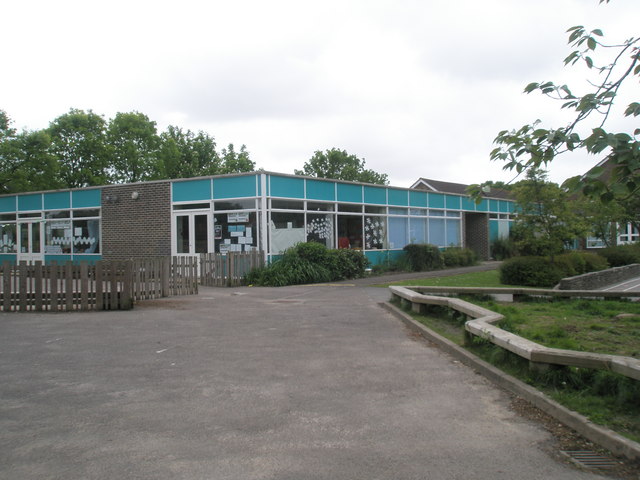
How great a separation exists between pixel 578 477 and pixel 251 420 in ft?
8.36

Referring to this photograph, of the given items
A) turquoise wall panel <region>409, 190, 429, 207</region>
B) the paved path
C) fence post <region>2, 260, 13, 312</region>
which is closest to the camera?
the paved path

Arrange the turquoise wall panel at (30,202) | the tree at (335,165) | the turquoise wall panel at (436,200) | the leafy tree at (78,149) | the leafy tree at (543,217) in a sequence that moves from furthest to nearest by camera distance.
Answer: the tree at (335,165) < the leafy tree at (78,149) < the turquoise wall panel at (436,200) < the turquoise wall panel at (30,202) < the leafy tree at (543,217)

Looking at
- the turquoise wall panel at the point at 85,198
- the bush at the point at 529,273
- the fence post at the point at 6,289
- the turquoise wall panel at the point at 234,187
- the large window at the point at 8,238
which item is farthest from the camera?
the large window at the point at 8,238

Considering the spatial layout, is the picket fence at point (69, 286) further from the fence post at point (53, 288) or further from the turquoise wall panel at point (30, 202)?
the turquoise wall panel at point (30, 202)

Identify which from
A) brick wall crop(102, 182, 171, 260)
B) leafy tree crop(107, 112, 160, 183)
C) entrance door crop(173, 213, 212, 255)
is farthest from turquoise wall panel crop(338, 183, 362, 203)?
leafy tree crop(107, 112, 160, 183)

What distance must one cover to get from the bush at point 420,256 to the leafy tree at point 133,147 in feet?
88.1

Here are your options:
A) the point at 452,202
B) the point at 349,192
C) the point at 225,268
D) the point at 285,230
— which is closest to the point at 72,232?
the point at 225,268

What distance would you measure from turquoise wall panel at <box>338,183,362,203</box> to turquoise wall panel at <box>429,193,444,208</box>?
20.6 feet

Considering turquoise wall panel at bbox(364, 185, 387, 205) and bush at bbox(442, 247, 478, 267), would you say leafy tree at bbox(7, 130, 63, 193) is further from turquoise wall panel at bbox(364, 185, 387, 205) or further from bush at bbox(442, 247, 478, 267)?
bush at bbox(442, 247, 478, 267)

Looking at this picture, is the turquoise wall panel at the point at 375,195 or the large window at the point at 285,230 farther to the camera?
the turquoise wall panel at the point at 375,195

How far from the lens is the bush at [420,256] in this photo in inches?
959

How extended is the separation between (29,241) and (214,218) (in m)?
10.6

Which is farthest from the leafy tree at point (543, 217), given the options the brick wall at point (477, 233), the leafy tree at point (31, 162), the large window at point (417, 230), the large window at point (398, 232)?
the leafy tree at point (31, 162)

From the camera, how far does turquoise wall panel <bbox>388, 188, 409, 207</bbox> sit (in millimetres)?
24781
